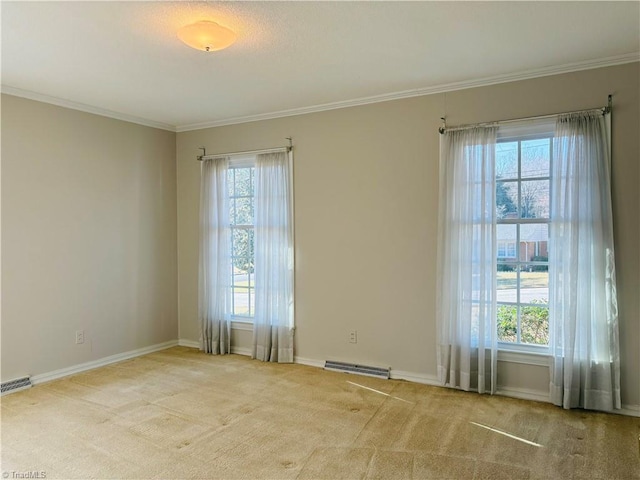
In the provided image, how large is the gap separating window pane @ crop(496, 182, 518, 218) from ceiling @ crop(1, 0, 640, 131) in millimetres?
886

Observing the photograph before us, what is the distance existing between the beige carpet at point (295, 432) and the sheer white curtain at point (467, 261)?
27 centimetres

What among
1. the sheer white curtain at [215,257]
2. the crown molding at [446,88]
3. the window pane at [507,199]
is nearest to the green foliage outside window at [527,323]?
the window pane at [507,199]

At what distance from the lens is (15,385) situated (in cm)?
386

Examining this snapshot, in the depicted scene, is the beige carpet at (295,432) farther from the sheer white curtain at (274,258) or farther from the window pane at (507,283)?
the window pane at (507,283)

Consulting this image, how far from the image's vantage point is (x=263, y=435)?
3.00 m

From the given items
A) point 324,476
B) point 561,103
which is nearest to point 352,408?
point 324,476

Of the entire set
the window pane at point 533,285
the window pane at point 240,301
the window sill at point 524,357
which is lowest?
the window sill at point 524,357

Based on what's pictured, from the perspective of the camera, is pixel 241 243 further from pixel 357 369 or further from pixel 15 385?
pixel 15 385

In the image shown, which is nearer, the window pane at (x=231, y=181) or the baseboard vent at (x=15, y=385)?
the baseboard vent at (x=15, y=385)

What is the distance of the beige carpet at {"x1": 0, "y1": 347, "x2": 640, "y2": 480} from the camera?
258 centimetres

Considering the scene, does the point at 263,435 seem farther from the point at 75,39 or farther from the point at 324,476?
the point at 75,39

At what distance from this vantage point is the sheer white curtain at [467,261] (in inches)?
146

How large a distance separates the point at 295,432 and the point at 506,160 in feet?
8.96

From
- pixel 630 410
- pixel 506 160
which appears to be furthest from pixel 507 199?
pixel 630 410
